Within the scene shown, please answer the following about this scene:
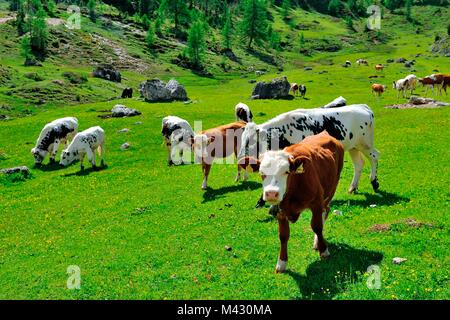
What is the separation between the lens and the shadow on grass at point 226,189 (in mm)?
21688

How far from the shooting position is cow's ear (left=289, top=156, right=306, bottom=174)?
32.8 feet

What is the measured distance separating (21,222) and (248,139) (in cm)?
1228

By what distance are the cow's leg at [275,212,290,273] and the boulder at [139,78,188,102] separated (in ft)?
168

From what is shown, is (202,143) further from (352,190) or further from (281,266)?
(281,266)

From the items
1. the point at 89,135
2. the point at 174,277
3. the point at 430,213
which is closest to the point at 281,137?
the point at 430,213

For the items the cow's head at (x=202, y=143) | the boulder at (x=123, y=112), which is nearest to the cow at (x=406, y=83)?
the boulder at (x=123, y=112)

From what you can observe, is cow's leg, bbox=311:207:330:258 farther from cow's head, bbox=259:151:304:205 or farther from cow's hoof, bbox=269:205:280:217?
cow's head, bbox=259:151:304:205

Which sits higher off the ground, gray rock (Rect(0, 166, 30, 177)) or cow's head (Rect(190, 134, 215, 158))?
cow's head (Rect(190, 134, 215, 158))

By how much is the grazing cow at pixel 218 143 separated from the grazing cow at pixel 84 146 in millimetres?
10414

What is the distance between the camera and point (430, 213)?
49.8 feet

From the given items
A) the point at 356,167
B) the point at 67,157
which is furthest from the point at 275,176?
the point at 67,157

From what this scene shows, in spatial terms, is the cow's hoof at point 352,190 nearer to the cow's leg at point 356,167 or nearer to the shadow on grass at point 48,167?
the cow's leg at point 356,167

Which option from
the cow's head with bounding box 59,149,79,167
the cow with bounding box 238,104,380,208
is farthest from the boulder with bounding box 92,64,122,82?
the cow with bounding box 238,104,380,208

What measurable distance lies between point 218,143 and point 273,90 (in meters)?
38.6
